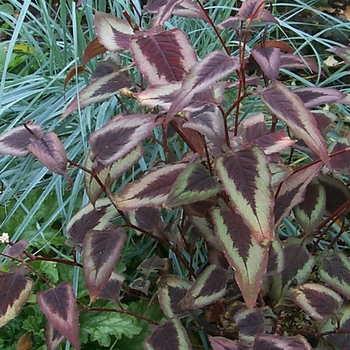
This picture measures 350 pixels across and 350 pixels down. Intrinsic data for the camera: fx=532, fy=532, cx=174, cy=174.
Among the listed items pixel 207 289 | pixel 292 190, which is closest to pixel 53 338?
pixel 207 289

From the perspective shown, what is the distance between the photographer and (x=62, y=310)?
855 millimetres

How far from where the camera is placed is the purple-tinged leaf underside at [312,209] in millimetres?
1037

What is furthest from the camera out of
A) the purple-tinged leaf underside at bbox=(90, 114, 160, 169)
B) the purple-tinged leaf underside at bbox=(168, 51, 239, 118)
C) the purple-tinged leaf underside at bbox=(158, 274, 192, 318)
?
the purple-tinged leaf underside at bbox=(158, 274, 192, 318)

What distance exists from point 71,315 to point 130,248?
0.65 metres

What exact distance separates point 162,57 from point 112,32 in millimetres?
171

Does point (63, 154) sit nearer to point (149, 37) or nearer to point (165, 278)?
point (149, 37)

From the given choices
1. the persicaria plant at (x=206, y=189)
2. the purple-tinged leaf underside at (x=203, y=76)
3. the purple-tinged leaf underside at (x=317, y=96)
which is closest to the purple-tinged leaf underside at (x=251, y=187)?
the persicaria plant at (x=206, y=189)

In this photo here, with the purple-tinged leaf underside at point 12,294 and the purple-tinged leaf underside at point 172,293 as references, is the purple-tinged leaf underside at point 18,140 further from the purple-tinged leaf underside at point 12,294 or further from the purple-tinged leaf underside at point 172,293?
the purple-tinged leaf underside at point 172,293

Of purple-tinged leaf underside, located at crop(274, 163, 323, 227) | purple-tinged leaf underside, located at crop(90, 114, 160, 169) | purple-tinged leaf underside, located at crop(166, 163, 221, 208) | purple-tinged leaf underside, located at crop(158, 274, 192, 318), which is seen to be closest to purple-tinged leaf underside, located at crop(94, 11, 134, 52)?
purple-tinged leaf underside, located at crop(90, 114, 160, 169)

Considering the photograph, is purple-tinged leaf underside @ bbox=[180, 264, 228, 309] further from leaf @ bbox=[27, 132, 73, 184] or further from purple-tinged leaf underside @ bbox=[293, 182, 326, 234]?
leaf @ bbox=[27, 132, 73, 184]

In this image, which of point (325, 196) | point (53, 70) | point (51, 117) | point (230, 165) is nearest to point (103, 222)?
point (230, 165)

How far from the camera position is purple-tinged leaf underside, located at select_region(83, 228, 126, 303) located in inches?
34.5

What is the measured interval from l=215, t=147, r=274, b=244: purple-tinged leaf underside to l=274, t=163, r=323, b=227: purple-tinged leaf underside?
20 cm

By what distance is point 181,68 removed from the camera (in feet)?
2.68
